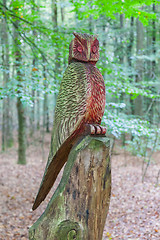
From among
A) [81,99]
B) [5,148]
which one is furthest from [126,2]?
[5,148]

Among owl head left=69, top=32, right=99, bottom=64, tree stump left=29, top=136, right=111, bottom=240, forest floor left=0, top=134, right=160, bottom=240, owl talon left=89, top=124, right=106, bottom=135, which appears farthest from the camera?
forest floor left=0, top=134, right=160, bottom=240

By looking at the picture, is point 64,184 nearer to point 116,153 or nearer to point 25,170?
point 25,170

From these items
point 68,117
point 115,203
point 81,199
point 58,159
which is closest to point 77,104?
point 68,117

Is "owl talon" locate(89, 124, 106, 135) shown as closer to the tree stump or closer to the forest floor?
the tree stump

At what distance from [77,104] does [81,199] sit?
0.93 meters

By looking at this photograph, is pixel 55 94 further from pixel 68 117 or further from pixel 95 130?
pixel 95 130

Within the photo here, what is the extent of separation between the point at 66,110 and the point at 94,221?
1.14 m

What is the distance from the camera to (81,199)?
2.13m

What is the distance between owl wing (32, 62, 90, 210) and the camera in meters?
2.27

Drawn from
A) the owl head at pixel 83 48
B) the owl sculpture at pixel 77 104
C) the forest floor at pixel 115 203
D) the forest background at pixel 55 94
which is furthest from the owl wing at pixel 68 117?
the forest floor at pixel 115 203

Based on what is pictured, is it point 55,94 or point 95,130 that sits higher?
point 55,94

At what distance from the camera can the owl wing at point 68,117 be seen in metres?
2.27

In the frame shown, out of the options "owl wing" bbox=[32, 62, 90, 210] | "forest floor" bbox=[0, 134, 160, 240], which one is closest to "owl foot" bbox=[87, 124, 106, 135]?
"owl wing" bbox=[32, 62, 90, 210]

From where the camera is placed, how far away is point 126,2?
13.9 ft
